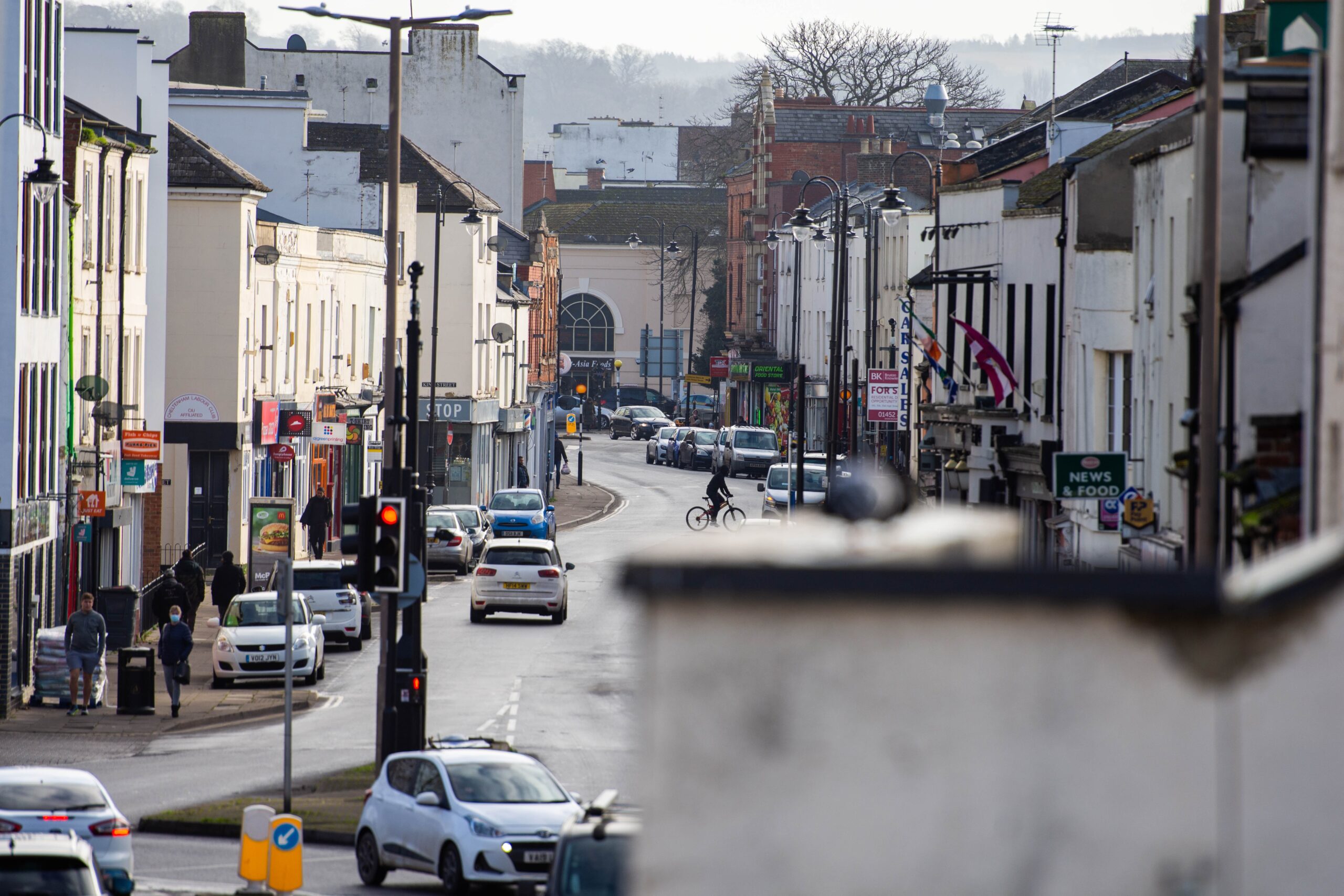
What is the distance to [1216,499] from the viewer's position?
14.4m

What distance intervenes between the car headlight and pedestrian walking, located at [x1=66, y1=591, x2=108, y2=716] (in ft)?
38.5

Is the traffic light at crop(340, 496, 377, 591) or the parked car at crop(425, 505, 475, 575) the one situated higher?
the traffic light at crop(340, 496, 377, 591)

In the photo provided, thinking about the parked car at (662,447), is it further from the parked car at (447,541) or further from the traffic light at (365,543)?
the traffic light at (365,543)

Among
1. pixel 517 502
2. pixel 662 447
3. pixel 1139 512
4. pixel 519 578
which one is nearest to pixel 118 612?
Result: pixel 519 578

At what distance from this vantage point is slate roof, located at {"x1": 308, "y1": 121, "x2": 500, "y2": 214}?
65.8 metres

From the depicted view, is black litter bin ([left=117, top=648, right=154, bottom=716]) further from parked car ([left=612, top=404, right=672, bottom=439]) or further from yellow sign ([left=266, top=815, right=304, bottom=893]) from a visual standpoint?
parked car ([left=612, top=404, right=672, bottom=439])

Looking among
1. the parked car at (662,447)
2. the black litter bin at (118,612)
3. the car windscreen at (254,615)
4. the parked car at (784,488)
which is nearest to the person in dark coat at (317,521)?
the parked car at (784,488)

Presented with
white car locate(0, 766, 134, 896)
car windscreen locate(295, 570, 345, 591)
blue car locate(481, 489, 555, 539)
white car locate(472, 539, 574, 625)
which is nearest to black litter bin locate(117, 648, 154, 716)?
car windscreen locate(295, 570, 345, 591)

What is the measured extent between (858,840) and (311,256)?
50321 mm

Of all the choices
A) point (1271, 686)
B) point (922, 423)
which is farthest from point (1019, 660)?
point (922, 423)

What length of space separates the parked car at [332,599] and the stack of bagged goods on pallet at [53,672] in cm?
505

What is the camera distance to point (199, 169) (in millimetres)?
46062

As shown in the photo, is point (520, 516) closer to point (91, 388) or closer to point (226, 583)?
point (226, 583)

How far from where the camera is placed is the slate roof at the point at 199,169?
45750 mm
